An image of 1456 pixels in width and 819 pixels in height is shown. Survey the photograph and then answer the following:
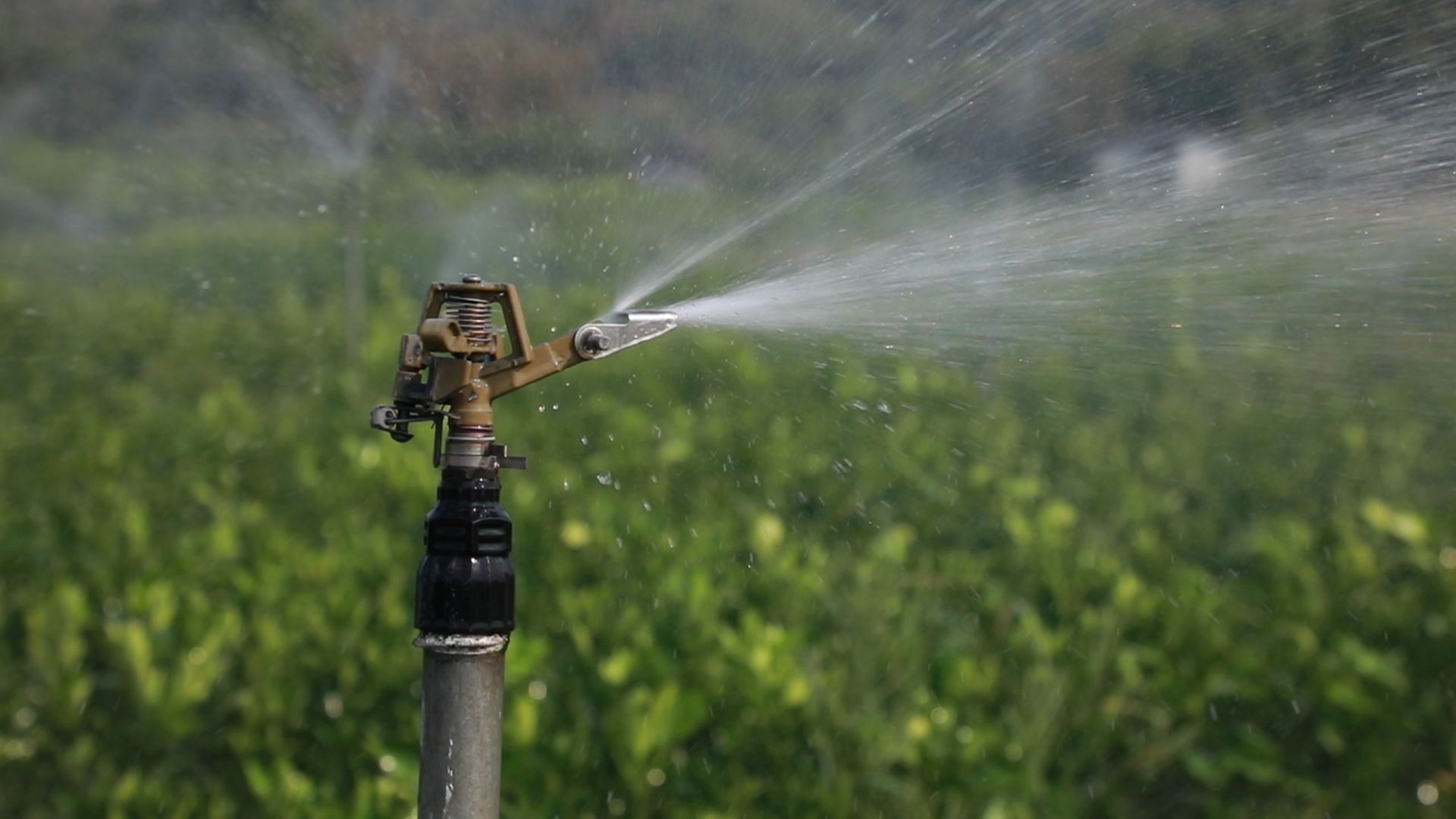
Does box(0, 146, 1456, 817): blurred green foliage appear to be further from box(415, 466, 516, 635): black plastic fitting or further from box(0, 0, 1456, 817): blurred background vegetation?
box(415, 466, 516, 635): black plastic fitting

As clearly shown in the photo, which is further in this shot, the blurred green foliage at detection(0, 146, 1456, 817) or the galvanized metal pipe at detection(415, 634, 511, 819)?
the blurred green foliage at detection(0, 146, 1456, 817)

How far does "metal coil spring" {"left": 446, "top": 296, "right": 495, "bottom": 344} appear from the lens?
1298 mm

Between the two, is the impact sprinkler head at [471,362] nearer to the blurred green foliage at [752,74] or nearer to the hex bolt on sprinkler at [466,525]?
the hex bolt on sprinkler at [466,525]

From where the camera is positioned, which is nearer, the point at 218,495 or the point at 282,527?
the point at 282,527

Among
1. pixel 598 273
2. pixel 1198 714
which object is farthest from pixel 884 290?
pixel 598 273

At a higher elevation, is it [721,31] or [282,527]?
[721,31]

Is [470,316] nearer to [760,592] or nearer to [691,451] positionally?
[760,592]

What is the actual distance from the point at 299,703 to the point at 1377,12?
3.13 metres

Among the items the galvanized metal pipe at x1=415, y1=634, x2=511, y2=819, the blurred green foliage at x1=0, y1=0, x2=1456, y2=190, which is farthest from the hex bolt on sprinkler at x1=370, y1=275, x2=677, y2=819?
the blurred green foliage at x1=0, y1=0, x2=1456, y2=190

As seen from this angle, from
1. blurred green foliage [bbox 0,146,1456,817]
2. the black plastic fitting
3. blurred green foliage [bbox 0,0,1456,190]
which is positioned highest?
blurred green foliage [bbox 0,0,1456,190]

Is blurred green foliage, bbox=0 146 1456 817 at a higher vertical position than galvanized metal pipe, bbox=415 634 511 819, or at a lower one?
lower

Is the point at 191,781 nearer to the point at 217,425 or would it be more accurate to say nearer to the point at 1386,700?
the point at 217,425

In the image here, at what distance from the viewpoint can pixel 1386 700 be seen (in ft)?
8.20

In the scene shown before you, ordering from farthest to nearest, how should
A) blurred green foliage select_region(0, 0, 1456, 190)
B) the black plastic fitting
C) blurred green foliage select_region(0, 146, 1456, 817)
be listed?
1. blurred green foliage select_region(0, 0, 1456, 190)
2. blurred green foliage select_region(0, 146, 1456, 817)
3. the black plastic fitting
